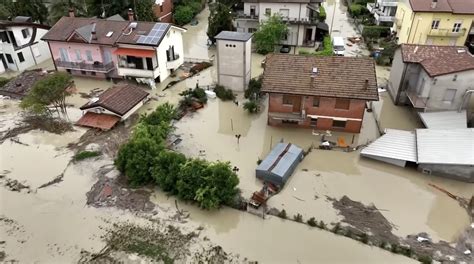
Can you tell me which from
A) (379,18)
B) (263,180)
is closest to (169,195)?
(263,180)

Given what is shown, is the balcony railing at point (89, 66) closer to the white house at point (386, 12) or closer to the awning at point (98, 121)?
the awning at point (98, 121)

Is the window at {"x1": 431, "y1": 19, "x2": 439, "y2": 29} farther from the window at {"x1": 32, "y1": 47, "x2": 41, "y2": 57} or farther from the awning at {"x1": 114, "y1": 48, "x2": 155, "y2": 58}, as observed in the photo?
the window at {"x1": 32, "y1": 47, "x2": 41, "y2": 57}

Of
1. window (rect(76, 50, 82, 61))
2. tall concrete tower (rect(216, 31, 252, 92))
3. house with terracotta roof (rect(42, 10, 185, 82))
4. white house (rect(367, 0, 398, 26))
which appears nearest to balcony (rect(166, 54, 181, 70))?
house with terracotta roof (rect(42, 10, 185, 82))

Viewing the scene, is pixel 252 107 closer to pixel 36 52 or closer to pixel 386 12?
pixel 36 52

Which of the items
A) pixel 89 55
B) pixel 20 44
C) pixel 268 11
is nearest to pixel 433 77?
pixel 268 11

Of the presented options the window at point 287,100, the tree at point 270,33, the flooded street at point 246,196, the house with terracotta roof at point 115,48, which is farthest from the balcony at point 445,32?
the house with terracotta roof at point 115,48

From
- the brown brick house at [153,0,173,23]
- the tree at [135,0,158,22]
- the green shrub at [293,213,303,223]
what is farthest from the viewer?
the brown brick house at [153,0,173,23]

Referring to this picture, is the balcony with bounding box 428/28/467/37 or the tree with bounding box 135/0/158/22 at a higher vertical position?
the tree with bounding box 135/0/158/22
